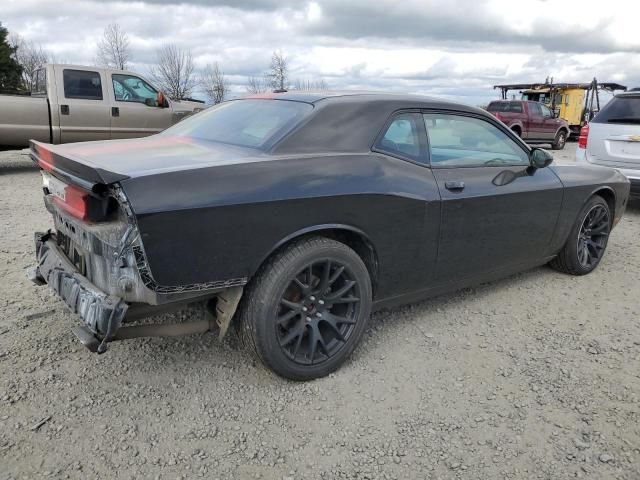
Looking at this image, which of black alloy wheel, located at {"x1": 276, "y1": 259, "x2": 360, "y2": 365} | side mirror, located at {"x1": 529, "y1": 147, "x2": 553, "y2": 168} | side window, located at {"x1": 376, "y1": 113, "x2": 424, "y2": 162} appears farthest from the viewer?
side mirror, located at {"x1": 529, "y1": 147, "x2": 553, "y2": 168}

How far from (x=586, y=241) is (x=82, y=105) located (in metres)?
8.28

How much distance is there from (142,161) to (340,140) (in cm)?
106

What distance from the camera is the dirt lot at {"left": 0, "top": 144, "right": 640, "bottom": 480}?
7.28ft

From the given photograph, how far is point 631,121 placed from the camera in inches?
256

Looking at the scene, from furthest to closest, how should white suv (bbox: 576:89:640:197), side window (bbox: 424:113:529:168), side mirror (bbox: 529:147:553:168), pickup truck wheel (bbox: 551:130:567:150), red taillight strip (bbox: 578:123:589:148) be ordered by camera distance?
pickup truck wheel (bbox: 551:130:567:150), red taillight strip (bbox: 578:123:589:148), white suv (bbox: 576:89:640:197), side mirror (bbox: 529:147:553:168), side window (bbox: 424:113:529:168)

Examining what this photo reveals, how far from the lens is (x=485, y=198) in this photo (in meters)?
3.37

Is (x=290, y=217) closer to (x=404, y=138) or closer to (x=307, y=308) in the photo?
(x=307, y=308)

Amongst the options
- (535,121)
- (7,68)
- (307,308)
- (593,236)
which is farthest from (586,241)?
(7,68)

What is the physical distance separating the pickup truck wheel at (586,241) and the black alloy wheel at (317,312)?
241 centimetres

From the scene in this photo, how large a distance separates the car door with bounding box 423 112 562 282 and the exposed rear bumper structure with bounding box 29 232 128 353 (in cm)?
192

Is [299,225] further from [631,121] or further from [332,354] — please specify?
[631,121]

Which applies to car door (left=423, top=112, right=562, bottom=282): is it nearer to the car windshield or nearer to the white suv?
the car windshield

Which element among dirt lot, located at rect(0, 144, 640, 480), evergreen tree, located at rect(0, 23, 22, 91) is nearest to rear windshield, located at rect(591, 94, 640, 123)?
dirt lot, located at rect(0, 144, 640, 480)

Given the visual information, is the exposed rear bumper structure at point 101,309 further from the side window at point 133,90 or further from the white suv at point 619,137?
the side window at point 133,90
